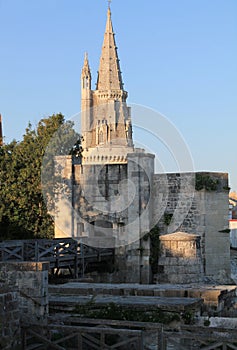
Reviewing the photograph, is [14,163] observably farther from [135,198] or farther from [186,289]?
[186,289]

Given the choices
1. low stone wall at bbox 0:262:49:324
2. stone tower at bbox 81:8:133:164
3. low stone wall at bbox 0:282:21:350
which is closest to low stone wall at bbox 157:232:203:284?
low stone wall at bbox 0:262:49:324

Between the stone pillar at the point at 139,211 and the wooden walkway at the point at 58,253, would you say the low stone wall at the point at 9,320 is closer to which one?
the wooden walkway at the point at 58,253

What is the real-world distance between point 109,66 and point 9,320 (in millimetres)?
63226

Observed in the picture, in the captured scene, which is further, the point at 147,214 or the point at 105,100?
the point at 105,100

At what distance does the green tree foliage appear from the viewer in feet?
76.0

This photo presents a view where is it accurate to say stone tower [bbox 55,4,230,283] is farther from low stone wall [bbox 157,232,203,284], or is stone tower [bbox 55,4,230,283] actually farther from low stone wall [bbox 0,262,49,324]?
low stone wall [bbox 0,262,49,324]

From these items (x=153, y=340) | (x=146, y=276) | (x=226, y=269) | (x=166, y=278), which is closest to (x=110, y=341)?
(x=153, y=340)

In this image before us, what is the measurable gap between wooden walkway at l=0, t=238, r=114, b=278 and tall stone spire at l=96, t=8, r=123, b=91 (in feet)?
169

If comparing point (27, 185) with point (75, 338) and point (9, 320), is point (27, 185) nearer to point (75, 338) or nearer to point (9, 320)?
point (75, 338)

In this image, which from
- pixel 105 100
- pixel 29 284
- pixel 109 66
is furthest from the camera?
pixel 105 100

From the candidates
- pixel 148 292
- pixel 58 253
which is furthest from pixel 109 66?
pixel 148 292

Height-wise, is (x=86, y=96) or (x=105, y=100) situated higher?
(x=86, y=96)

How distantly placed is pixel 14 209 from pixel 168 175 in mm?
6537

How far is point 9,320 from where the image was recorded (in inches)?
337
